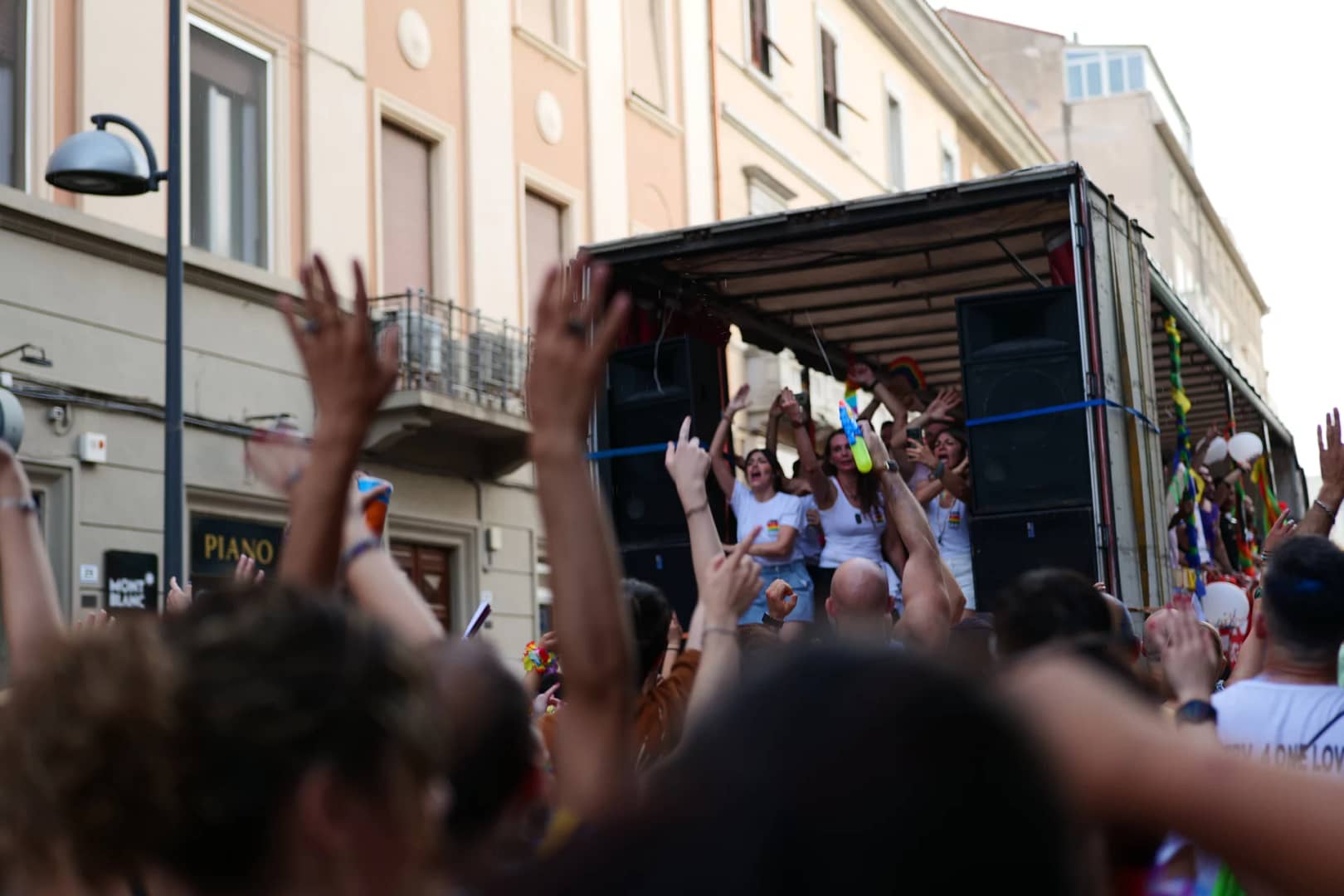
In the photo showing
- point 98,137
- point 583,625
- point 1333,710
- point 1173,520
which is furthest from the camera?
point 1173,520

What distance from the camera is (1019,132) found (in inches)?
1278

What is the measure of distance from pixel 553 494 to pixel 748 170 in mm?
20491

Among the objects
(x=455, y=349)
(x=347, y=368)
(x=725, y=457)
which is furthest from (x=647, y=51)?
(x=347, y=368)

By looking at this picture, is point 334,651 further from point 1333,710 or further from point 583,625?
point 1333,710

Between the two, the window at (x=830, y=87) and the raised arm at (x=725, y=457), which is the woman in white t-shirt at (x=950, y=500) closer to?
the raised arm at (x=725, y=457)

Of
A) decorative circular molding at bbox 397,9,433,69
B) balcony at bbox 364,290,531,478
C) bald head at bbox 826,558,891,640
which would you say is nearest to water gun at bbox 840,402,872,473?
bald head at bbox 826,558,891,640

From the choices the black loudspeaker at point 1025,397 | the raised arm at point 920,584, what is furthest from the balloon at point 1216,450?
the raised arm at point 920,584

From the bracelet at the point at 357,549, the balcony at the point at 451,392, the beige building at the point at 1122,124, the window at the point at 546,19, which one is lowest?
the bracelet at the point at 357,549

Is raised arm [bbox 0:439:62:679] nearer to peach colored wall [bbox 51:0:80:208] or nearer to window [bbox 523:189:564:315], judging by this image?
peach colored wall [bbox 51:0:80:208]

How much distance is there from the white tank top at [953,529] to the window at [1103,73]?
1857 inches

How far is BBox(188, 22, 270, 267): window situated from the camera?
13.8m

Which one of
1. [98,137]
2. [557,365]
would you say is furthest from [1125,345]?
[557,365]

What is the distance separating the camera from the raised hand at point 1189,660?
270 cm

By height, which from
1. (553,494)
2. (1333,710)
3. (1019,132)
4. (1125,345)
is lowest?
(1333,710)
